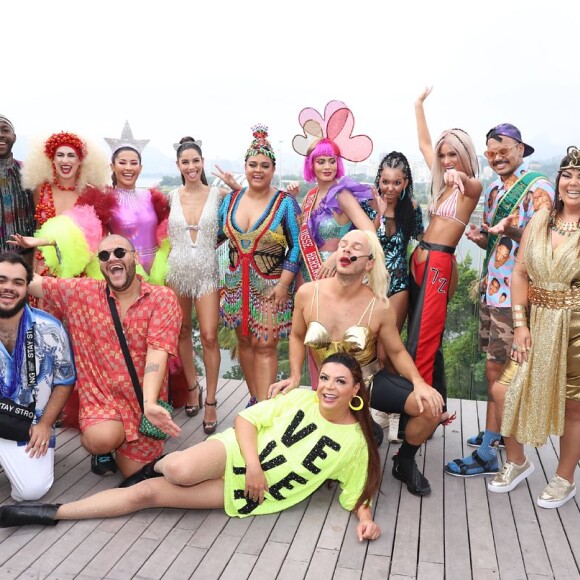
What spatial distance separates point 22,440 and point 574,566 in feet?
8.48

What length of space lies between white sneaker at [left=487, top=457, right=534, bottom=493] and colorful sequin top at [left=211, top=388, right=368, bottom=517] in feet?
2.74

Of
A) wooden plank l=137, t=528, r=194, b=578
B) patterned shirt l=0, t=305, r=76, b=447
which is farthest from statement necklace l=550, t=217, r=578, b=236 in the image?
patterned shirt l=0, t=305, r=76, b=447

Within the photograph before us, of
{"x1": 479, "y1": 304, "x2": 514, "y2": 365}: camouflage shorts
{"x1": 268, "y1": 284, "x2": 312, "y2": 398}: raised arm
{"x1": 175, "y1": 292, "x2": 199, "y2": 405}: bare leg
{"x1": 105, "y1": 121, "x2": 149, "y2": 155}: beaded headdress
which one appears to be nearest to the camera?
{"x1": 268, "y1": 284, "x2": 312, "y2": 398}: raised arm

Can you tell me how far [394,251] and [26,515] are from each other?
2.39 meters

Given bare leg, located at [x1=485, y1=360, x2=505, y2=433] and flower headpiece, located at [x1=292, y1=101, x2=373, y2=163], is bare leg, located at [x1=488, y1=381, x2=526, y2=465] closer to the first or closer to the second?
bare leg, located at [x1=485, y1=360, x2=505, y2=433]

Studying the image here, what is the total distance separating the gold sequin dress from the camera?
9.48 feet

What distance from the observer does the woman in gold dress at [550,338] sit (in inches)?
113

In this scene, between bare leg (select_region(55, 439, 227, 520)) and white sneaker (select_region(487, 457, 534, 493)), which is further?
Answer: white sneaker (select_region(487, 457, 534, 493))

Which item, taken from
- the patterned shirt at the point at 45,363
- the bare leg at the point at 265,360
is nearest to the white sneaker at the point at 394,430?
the bare leg at the point at 265,360

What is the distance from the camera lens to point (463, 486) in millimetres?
3342

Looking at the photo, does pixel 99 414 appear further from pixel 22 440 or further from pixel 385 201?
pixel 385 201

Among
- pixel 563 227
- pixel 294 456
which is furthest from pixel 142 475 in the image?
pixel 563 227

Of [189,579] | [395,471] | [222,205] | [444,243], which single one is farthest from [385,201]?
[189,579]

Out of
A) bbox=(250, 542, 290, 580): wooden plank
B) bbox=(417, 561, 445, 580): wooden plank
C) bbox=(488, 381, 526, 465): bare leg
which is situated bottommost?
bbox=(417, 561, 445, 580): wooden plank
